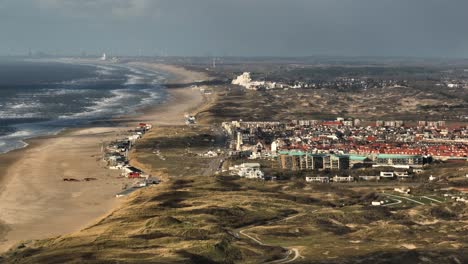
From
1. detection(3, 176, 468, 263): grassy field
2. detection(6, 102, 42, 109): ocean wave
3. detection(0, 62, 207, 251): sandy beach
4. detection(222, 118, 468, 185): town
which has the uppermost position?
detection(3, 176, 468, 263): grassy field

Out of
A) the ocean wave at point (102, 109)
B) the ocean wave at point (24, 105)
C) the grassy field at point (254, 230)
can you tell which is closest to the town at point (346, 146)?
the grassy field at point (254, 230)

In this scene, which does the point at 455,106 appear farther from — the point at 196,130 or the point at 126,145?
the point at 126,145

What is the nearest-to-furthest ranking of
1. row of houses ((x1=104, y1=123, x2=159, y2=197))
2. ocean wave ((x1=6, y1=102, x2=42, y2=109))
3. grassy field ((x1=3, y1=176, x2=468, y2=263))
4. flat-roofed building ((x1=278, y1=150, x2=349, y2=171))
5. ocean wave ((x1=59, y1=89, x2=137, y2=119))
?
grassy field ((x1=3, y1=176, x2=468, y2=263)), row of houses ((x1=104, y1=123, x2=159, y2=197)), flat-roofed building ((x1=278, y1=150, x2=349, y2=171)), ocean wave ((x1=59, y1=89, x2=137, y2=119)), ocean wave ((x1=6, y1=102, x2=42, y2=109))

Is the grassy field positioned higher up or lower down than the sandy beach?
higher up

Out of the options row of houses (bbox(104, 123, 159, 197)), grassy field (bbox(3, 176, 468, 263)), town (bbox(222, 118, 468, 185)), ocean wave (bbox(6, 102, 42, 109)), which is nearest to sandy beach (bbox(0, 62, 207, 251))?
row of houses (bbox(104, 123, 159, 197))

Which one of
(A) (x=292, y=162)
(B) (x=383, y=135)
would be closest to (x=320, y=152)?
(A) (x=292, y=162)

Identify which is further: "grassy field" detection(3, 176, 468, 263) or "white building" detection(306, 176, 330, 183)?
"white building" detection(306, 176, 330, 183)

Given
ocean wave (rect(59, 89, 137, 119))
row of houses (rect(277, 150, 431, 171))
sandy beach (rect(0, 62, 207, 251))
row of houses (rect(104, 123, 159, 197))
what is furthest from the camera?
ocean wave (rect(59, 89, 137, 119))

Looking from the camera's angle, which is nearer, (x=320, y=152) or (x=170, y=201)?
(x=170, y=201)

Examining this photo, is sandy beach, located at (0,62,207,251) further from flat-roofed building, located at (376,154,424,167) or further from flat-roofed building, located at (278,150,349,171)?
flat-roofed building, located at (376,154,424,167)
